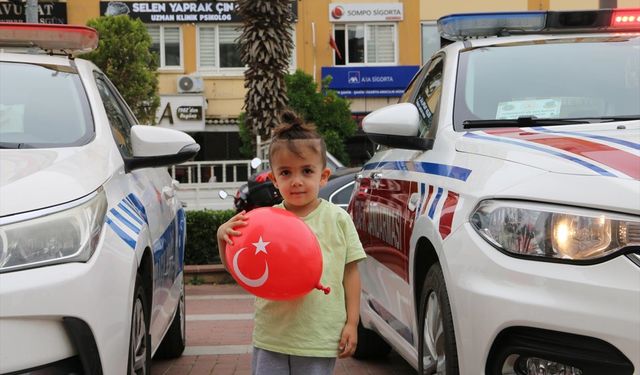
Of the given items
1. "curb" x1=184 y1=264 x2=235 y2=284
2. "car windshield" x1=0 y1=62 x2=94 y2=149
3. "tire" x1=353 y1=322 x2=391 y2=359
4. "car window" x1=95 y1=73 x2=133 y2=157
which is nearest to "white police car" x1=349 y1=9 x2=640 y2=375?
"tire" x1=353 y1=322 x2=391 y2=359

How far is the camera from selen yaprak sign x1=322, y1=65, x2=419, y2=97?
25.8 meters

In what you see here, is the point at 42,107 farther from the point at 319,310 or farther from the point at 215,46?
the point at 215,46

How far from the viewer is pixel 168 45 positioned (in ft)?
86.0

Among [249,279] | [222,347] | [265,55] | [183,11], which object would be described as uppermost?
[183,11]

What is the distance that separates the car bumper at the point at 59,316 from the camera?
249cm

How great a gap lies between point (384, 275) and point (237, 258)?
5.41ft

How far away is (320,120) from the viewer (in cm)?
1977

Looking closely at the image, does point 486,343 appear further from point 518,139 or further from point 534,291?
point 518,139

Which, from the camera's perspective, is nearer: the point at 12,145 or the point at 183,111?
the point at 12,145

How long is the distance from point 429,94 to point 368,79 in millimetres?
21780

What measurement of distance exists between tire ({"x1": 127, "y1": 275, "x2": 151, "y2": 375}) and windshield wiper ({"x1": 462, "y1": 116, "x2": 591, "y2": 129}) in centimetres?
153

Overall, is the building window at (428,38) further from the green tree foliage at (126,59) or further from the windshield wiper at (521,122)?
the windshield wiper at (521,122)

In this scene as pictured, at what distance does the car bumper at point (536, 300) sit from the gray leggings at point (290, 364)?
1.51 ft

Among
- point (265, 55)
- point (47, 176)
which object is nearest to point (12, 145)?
point (47, 176)
